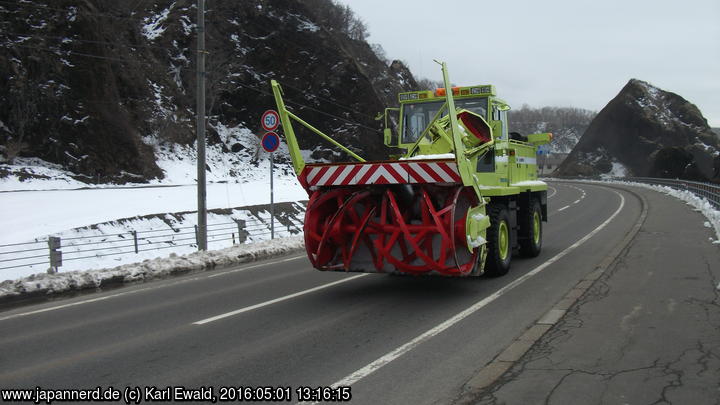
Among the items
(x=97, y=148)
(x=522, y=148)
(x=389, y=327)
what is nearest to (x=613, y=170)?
(x=97, y=148)

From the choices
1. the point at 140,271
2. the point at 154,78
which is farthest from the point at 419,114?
the point at 154,78

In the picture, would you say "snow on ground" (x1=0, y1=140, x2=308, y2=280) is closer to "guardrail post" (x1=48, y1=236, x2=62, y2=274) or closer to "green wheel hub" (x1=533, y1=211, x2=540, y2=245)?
"guardrail post" (x1=48, y1=236, x2=62, y2=274)

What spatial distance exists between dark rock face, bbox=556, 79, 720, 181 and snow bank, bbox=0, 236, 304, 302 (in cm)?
8635

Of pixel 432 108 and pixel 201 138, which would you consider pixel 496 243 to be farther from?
pixel 201 138

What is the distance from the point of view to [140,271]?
1026 cm

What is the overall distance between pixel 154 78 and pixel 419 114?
1701 inches

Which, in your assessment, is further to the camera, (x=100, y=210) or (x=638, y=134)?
(x=638, y=134)

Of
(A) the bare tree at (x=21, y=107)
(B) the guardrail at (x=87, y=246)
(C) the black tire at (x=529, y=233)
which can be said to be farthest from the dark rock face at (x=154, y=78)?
(C) the black tire at (x=529, y=233)

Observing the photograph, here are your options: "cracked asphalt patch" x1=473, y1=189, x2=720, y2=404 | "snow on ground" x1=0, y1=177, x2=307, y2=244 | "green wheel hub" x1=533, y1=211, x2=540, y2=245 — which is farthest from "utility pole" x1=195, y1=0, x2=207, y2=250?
"cracked asphalt patch" x1=473, y1=189, x2=720, y2=404

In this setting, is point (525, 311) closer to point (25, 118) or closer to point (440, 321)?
point (440, 321)

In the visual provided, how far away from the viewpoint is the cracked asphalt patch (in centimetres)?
423

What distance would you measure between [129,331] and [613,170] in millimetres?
103727

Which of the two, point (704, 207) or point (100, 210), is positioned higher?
point (100, 210)

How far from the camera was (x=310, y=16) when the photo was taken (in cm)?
6688
